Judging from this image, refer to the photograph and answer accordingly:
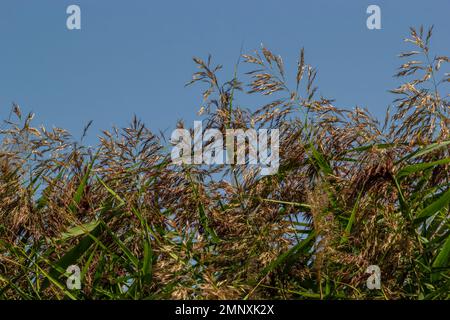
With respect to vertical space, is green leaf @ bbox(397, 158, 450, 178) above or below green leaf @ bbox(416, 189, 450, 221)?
above

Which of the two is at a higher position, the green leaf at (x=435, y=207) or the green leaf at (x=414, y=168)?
the green leaf at (x=414, y=168)

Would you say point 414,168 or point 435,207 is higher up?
point 414,168

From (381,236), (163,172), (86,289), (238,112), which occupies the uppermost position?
(238,112)

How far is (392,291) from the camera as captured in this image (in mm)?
3223

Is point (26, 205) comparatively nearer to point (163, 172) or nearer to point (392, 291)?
point (163, 172)

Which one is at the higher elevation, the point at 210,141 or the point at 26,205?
the point at 210,141

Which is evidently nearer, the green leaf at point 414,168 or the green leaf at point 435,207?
the green leaf at point 435,207

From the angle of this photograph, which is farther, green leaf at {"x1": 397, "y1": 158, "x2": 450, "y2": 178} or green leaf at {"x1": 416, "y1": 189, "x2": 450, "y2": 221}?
green leaf at {"x1": 397, "y1": 158, "x2": 450, "y2": 178}

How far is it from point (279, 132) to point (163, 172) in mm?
570

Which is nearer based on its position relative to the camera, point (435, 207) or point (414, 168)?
point (435, 207)
